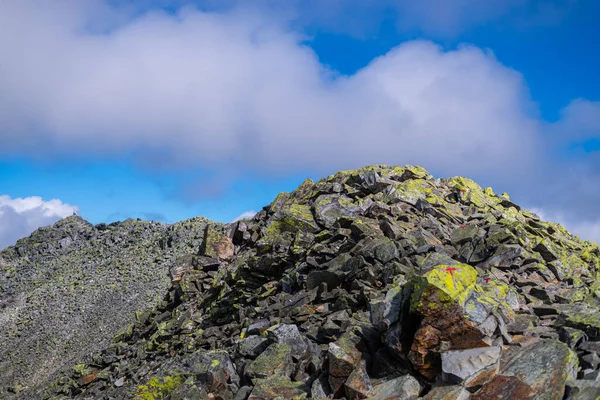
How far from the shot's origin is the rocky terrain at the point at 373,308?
512 inches

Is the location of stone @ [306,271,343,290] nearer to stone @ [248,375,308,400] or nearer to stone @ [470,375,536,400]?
stone @ [248,375,308,400]

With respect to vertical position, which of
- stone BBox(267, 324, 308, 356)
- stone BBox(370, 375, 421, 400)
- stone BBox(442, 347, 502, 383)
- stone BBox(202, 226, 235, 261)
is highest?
stone BBox(202, 226, 235, 261)

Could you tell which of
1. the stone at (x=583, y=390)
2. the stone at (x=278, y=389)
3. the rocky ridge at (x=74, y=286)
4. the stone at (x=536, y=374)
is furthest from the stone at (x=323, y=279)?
the rocky ridge at (x=74, y=286)

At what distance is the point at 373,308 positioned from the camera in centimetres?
1594

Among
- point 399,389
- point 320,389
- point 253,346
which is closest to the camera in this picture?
point 399,389

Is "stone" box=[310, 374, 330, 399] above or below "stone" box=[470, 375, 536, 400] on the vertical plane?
below

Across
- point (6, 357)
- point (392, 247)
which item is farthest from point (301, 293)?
point (6, 357)

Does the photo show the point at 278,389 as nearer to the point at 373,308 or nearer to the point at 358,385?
the point at 358,385

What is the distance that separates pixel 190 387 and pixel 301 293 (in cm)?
718

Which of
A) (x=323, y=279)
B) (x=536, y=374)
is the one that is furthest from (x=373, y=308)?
(x=323, y=279)

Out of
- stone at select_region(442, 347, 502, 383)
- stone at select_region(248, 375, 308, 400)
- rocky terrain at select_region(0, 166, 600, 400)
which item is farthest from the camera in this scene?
stone at select_region(248, 375, 308, 400)

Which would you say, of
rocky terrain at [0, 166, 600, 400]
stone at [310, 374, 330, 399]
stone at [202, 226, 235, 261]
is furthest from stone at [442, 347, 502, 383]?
stone at [202, 226, 235, 261]

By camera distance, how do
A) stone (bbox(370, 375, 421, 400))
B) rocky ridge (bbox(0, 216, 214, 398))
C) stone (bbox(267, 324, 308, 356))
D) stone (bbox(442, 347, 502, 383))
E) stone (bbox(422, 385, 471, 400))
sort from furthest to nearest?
rocky ridge (bbox(0, 216, 214, 398)) < stone (bbox(267, 324, 308, 356)) < stone (bbox(370, 375, 421, 400)) < stone (bbox(442, 347, 502, 383)) < stone (bbox(422, 385, 471, 400))

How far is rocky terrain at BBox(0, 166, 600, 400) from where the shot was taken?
1301 centimetres
